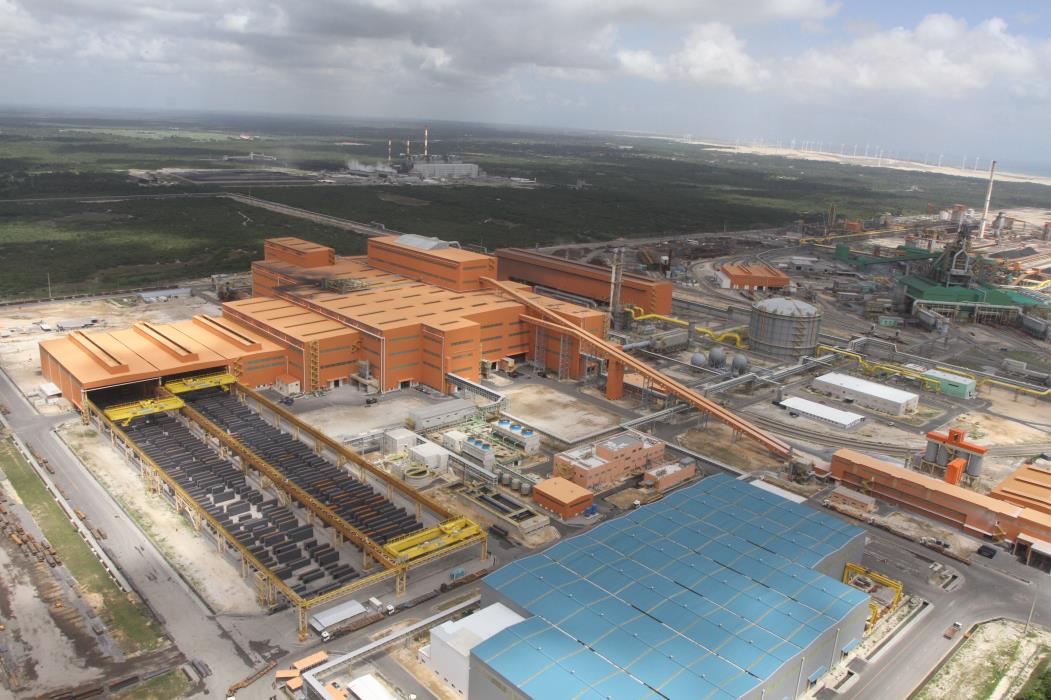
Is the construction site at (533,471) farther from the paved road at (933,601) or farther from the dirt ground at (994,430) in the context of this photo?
the dirt ground at (994,430)

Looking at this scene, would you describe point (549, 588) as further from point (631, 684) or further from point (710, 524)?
point (710, 524)

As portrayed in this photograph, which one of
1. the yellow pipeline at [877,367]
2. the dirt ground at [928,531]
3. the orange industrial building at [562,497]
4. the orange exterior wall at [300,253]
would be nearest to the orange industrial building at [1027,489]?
the dirt ground at [928,531]

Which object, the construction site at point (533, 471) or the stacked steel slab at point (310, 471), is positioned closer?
the construction site at point (533, 471)

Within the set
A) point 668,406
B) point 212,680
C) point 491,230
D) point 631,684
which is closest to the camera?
point 631,684

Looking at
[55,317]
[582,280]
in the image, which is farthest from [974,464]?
[55,317]

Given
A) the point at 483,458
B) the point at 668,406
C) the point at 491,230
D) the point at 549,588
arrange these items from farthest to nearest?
the point at 491,230 < the point at 668,406 < the point at 483,458 < the point at 549,588

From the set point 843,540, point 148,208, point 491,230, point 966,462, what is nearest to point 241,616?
point 843,540

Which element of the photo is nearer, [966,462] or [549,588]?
[549,588]

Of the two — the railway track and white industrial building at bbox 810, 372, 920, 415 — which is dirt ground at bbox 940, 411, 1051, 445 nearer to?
the railway track
